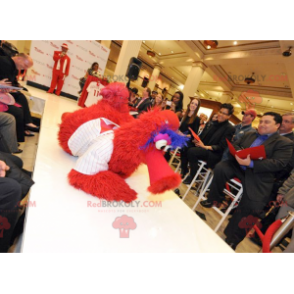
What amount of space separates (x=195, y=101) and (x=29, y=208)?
6.67 ft

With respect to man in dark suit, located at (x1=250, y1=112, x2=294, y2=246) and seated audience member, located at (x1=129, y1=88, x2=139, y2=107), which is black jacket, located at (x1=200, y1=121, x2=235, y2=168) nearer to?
man in dark suit, located at (x1=250, y1=112, x2=294, y2=246)

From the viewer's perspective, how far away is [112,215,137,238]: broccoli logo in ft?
2.19

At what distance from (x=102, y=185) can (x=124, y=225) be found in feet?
0.72

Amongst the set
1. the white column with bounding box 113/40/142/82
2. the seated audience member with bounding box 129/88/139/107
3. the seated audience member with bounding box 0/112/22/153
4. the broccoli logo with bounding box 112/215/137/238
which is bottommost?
the seated audience member with bounding box 0/112/22/153

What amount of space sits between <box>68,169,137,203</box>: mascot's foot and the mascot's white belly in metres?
0.03

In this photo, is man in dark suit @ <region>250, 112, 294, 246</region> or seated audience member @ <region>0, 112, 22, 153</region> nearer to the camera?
seated audience member @ <region>0, 112, 22, 153</region>

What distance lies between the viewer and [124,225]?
0.70 metres

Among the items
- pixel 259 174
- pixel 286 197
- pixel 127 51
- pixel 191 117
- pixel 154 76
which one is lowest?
pixel 286 197

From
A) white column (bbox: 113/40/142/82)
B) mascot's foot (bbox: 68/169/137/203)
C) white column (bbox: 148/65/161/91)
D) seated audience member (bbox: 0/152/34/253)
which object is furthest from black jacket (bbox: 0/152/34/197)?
white column (bbox: 148/65/161/91)

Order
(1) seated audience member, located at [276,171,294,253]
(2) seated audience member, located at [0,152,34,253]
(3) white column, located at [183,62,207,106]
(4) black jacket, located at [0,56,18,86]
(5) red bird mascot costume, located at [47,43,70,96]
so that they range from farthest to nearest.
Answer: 1. (3) white column, located at [183,62,207,106]
2. (5) red bird mascot costume, located at [47,43,70,96]
3. (4) black jacket, located at [0,56,18,86]
4. (1) seated audience member, located at [276,171,294,253]
5. (2) seated audience member, located at [0,152,34,253]

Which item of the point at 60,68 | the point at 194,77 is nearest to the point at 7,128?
the point at 60,68

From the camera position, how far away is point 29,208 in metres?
0.62

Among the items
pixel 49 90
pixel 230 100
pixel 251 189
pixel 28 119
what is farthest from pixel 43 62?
pixel 230 100

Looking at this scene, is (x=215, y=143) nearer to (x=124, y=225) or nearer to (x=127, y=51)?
(x=124, y=225)
